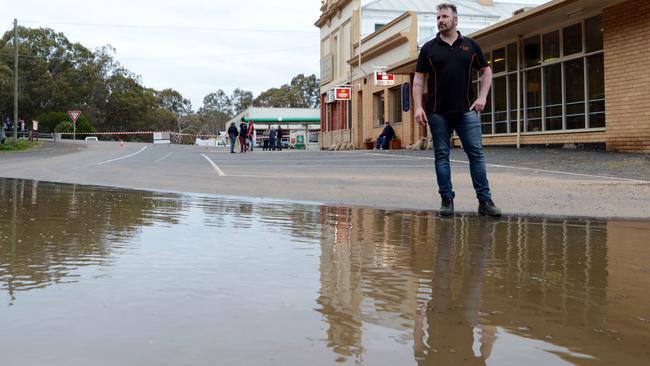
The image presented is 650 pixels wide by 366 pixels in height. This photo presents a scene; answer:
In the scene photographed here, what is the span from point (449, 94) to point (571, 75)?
597 inches

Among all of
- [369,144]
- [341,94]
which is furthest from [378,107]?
[341,94]

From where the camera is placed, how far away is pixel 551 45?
67.9 ft

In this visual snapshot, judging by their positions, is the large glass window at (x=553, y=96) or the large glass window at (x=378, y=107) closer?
the large glass window at (x=553, y=96)

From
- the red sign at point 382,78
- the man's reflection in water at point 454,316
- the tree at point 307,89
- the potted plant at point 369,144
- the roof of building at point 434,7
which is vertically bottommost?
the man's reflection in water at point 454,316

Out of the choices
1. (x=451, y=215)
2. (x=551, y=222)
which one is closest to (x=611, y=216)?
(x=551, y=222)

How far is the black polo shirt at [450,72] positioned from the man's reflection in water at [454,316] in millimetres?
2356

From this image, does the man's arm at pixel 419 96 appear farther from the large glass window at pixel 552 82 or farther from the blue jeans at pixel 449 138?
the large glass window at pixel 552 82

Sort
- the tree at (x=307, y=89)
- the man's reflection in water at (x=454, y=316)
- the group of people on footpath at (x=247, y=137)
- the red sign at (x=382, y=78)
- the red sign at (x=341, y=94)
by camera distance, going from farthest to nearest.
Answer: the tree at (x=307, y=89) < the red sign at (x=341, y=94) < the group of people on footpath at (x=247, y=137) < the red sign at (x=382, y=78) < the man's reflection in water at (x=454, y=316)

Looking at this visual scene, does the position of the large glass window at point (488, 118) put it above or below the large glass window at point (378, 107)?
below

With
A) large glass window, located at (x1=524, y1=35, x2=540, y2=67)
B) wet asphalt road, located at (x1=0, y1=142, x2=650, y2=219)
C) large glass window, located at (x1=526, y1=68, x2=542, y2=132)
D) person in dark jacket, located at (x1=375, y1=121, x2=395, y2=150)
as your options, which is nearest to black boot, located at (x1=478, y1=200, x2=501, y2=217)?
wet asphalt road, located at (x1=0, y1=142, x2=650, y2=219)

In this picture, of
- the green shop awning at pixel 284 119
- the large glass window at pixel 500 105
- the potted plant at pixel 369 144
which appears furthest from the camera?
the green shop awning at pixel 284 119

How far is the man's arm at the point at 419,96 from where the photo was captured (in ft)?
20.3

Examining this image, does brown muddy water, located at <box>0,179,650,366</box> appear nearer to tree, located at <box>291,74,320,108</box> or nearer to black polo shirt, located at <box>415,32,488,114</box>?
black polo shirt, located at <box>415,32,488,114</box>

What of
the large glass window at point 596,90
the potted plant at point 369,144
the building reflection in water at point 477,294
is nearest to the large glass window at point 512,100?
the large glass window at point 596,90
